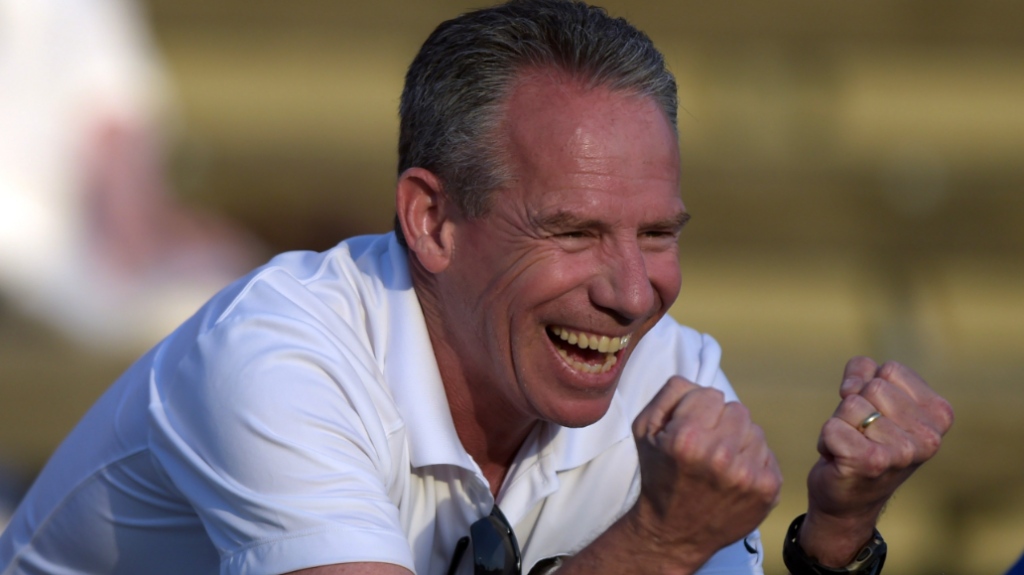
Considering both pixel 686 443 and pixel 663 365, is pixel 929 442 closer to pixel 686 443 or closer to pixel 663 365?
pixel 686 443

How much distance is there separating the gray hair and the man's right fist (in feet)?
2.09

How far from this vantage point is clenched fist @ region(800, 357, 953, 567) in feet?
5.99

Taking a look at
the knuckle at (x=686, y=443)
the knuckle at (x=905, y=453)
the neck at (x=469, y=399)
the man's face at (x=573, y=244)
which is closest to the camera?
the knuckle at (x=686, y=443)

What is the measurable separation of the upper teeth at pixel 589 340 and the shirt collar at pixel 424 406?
295 millimetres

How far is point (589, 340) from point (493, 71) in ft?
1.88

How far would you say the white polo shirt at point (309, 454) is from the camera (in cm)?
162

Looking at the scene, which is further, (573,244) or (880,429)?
(573,244)

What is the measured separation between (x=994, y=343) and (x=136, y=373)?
3595 millimetres

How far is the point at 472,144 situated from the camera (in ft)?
6.60

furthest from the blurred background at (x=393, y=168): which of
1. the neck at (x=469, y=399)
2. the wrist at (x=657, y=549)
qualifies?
the wrist at (x=657, y=549)

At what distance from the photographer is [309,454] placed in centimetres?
162

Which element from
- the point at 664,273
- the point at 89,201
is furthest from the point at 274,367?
the point at 89,201

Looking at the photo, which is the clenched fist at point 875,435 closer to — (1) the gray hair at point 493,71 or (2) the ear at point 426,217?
(1) the gray hair at point 493,71

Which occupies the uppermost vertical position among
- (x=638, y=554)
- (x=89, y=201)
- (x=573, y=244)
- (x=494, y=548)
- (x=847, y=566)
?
(x=573, y=244)
